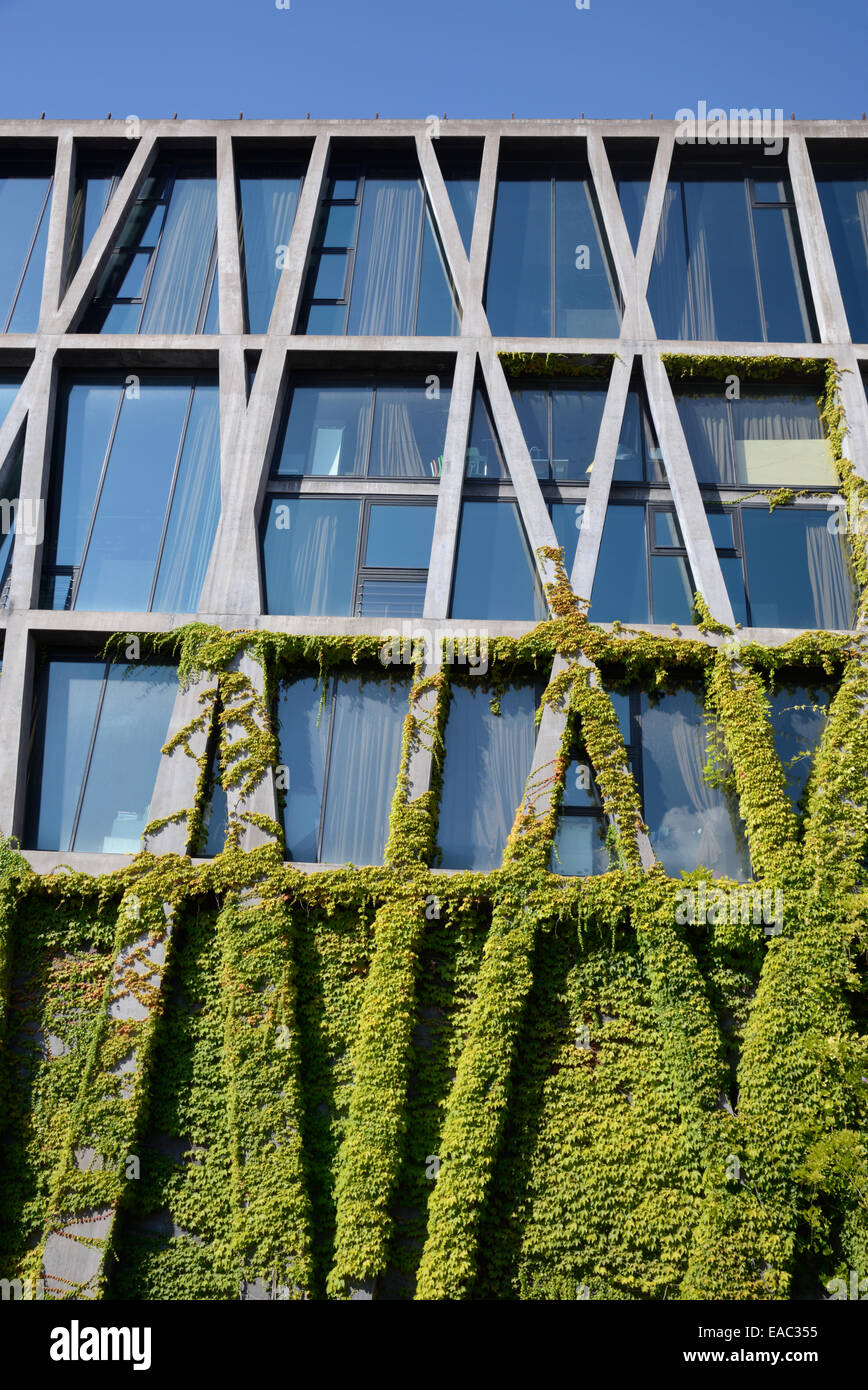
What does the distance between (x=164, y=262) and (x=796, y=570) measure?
14.6m

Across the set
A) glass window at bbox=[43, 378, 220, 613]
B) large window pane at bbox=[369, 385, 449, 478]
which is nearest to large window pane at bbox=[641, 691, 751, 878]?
large window pane at bbox=[369, 385, 449, 478]

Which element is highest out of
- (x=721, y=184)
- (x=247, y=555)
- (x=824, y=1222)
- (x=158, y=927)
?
(x=721, y=184)

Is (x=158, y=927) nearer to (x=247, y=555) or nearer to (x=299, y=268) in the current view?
(x=247, y=555)

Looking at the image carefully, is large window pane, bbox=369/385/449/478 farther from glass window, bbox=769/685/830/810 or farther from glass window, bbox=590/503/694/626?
glass window, bbox=769/685/830/810

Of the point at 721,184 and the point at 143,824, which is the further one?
the point at 721,184

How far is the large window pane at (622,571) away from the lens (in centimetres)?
1700

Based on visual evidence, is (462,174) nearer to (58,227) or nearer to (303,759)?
(58,227)

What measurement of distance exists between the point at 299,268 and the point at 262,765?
10522 mm

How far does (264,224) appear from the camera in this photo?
66.9ft

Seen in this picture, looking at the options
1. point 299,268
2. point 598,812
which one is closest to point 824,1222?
point 598,812

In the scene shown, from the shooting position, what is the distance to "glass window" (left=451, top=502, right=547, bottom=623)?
56.1ft

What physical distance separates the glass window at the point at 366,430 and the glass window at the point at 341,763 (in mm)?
4459
